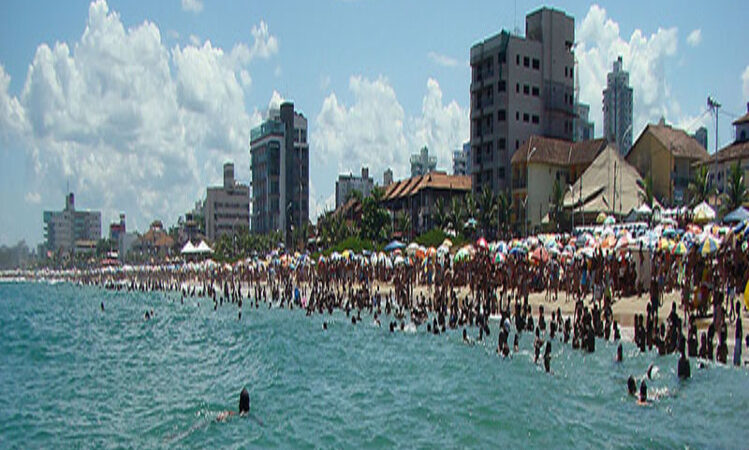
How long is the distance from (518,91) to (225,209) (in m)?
99.3

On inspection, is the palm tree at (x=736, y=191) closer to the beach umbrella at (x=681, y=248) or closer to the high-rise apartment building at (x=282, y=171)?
the beach umbrella at (x=681, y=248)

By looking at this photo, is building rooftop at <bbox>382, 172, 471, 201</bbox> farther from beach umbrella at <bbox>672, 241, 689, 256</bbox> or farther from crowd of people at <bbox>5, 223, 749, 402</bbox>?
beach umbrella at <bbox>672, 241, 689, 256</bbox>

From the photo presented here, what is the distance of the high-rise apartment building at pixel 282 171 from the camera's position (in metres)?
132

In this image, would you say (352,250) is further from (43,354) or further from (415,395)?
(415,395)

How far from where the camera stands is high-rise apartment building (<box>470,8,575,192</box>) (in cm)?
6693

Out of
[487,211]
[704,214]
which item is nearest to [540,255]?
[704,214]

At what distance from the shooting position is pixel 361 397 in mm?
22109

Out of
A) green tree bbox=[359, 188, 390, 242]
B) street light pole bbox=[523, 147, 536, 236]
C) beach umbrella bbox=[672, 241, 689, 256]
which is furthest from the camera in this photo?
green tree bbox=[359, 188, 390, 242]

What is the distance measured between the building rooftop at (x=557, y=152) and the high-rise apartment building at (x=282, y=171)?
73.0 m

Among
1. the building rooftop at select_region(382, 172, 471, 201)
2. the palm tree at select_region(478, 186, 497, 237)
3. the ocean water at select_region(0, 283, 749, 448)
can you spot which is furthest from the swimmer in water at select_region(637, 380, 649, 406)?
the building rooftop at select_region(382, 172, 471, 201)

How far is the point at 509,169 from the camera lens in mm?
67125

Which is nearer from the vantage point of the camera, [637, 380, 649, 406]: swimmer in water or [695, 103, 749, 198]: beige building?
[637, 380, 649, 406]: swimmer in water

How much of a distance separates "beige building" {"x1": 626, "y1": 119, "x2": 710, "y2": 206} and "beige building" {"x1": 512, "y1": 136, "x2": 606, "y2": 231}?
4.35 metres

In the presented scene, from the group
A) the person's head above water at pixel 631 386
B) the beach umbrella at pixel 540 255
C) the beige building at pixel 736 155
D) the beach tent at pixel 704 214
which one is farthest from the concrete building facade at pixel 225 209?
the person's head above water at pixel 631 386
